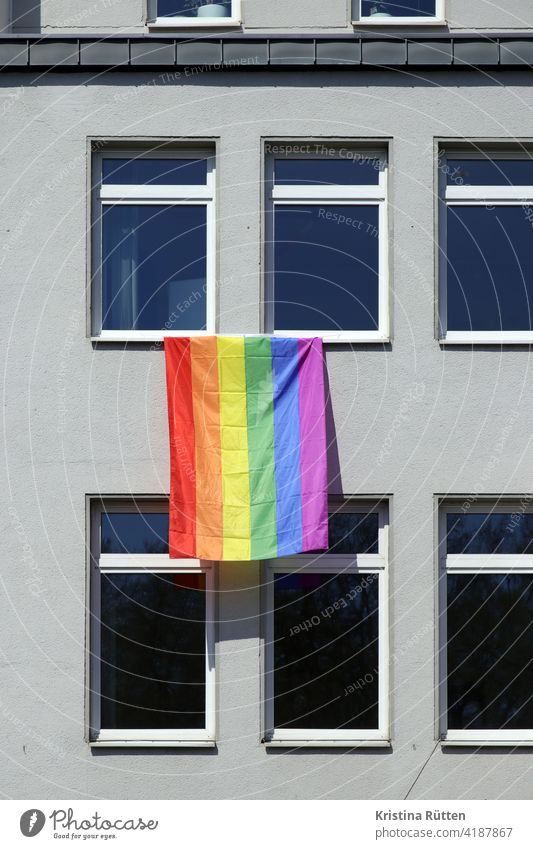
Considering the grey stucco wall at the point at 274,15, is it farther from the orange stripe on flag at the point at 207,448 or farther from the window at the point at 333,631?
the window at the point at 333,631

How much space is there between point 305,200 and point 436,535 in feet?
9.99

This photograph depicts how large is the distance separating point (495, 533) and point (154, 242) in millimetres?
3793

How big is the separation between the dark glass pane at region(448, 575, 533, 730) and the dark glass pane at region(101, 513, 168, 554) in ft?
8.00

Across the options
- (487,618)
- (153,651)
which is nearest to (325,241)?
(487,618)

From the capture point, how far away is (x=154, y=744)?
11.9 metres

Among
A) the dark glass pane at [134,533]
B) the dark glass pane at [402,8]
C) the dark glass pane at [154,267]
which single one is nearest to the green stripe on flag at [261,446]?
the dark glass pane at [154,267]

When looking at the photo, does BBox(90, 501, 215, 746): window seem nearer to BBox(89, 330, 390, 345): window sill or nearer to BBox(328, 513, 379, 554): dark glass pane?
BBox(328, 513, 379, 554): dark glass pane

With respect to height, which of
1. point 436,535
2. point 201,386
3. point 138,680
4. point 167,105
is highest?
point 167,105

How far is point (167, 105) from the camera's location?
1241cm

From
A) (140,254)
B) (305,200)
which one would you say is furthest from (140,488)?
(305,200)

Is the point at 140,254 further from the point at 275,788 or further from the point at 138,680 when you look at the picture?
the point at 275,788

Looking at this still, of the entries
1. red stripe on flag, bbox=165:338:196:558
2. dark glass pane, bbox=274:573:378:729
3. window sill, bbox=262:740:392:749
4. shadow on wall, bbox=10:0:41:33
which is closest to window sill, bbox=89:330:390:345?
red stripe on flag, bbox=165:338:196:558

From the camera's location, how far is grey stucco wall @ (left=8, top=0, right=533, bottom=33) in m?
12.6

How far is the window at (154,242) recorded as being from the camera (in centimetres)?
1249
